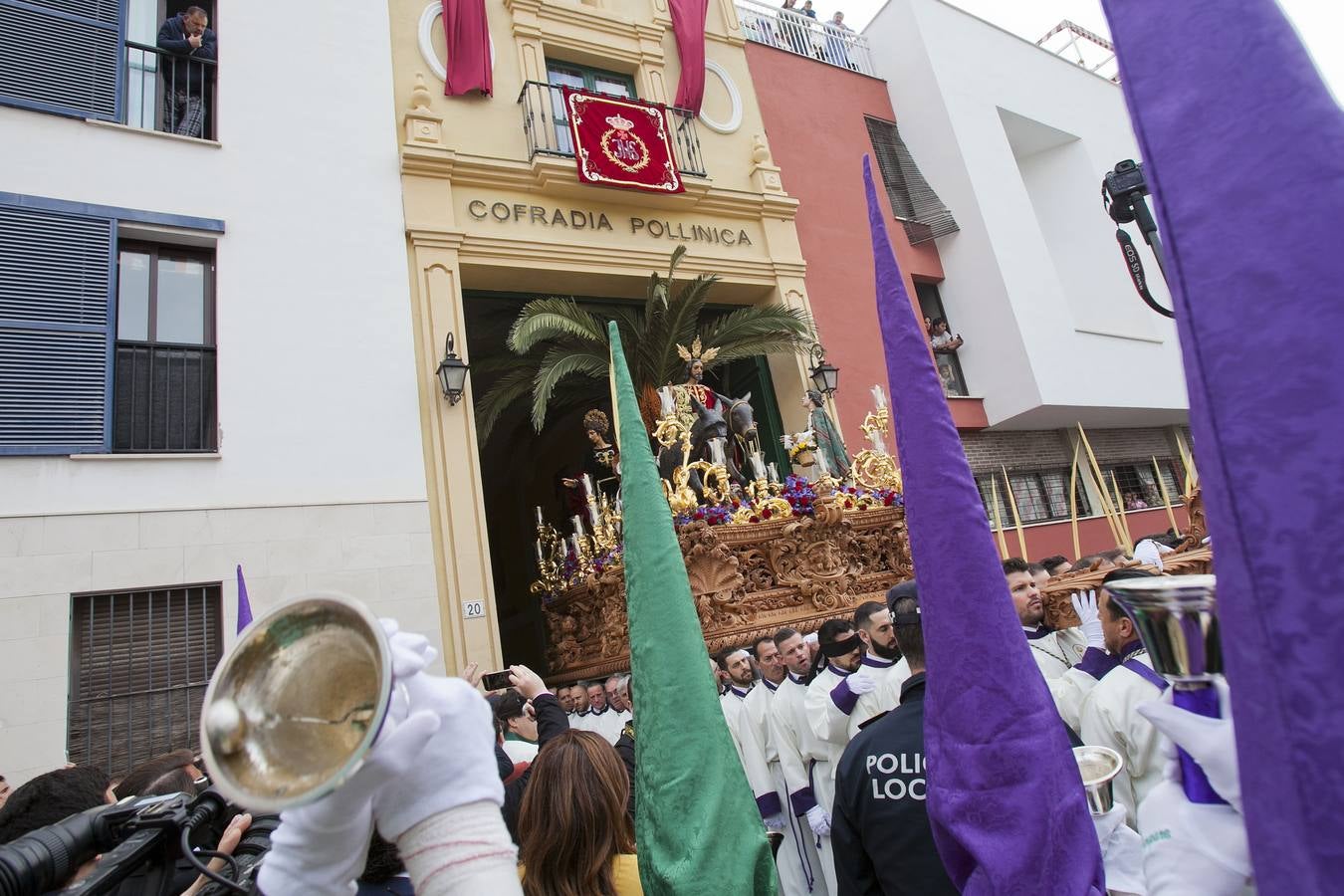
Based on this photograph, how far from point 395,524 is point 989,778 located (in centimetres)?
735

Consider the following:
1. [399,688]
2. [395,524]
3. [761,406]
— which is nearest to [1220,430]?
[399,688]

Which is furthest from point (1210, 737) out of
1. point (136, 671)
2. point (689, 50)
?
point (689, 50)

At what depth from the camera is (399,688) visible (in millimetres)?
1073

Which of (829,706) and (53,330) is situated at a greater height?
(53,330)

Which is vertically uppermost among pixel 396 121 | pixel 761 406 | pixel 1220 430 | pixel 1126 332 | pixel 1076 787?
pixel 396 121

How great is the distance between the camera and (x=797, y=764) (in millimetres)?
5594

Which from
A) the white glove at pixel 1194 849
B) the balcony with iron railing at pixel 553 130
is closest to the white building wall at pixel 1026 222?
the balcony with iron railing at pixel 553 130

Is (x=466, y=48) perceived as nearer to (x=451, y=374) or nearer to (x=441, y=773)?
(x=451, y=374)

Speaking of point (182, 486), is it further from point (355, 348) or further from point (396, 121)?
point (396, 121)

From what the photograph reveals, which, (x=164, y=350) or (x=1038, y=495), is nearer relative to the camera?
(x=164, y=350)

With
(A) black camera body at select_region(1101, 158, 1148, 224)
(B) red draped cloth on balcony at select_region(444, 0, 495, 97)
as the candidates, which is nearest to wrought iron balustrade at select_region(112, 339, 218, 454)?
(B) red draped cloth on balcony at select_region(444, 0, 495, 97)

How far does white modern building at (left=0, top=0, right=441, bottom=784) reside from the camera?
6.70 m

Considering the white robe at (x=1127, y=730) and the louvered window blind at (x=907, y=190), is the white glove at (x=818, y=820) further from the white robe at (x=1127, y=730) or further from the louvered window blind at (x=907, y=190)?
the louvered window blind at (x=907, y=190)

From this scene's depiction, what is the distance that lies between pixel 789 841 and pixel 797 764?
0.74 metres
